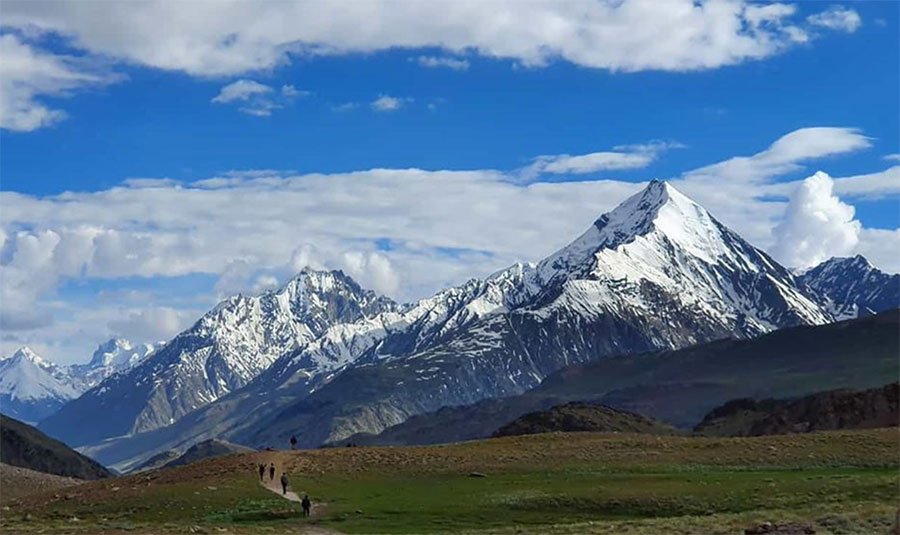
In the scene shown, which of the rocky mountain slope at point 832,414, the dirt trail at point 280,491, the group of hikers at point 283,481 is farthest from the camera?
the rocky mountain slope at point 832,414

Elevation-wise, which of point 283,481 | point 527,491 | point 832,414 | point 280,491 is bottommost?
point 527,491

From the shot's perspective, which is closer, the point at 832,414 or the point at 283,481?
the point at 283,481

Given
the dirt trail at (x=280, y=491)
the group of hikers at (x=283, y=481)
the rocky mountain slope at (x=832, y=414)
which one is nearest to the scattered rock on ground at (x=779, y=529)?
the dirt trail at (x=280, y=491)

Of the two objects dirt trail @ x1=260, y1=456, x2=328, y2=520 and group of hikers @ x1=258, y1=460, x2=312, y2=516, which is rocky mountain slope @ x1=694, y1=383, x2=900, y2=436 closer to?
dirt trail @ x1=260, y1=456, x2=328, y2=520

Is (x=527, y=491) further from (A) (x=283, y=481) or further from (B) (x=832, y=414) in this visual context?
(B) (x=832, y=414)

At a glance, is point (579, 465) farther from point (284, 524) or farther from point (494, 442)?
point (284, 524)

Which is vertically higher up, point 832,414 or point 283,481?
point 832,414

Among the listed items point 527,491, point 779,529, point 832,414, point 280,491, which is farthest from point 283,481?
point 832,414

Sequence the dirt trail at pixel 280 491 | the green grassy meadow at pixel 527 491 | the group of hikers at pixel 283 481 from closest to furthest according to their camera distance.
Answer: the green grassy meadow at pixel 527 491, the group of hikers at pixel 283 481, the dirt trail at pixel 280 491

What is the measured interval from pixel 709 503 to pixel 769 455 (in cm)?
2581

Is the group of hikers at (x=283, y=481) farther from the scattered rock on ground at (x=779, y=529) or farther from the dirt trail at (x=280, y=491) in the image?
the scattered rock on ground at (x=779, y=529)

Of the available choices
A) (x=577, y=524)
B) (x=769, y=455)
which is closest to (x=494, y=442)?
(x=769, y=455)

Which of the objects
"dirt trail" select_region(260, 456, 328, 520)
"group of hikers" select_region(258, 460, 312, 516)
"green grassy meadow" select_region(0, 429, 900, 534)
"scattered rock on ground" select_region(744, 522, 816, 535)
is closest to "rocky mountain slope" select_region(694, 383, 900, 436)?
"green grassy meadow" select_region(0, 429, 900, 534)

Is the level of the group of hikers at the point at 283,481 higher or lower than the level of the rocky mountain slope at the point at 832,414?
lower
